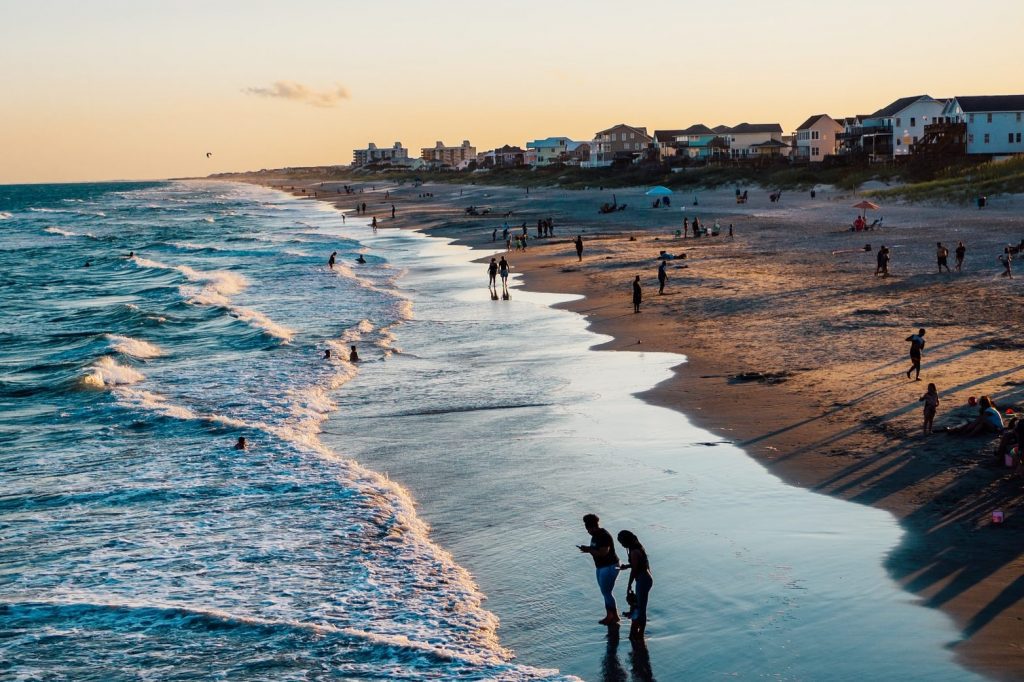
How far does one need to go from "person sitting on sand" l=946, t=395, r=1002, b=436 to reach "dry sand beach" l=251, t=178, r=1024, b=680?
0.26 m

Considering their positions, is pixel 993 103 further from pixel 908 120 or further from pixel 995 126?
pixel 908 120

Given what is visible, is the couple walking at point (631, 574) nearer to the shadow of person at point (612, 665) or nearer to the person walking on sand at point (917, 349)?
Result: the shadow of person at point (612, 665)

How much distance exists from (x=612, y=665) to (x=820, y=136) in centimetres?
11809

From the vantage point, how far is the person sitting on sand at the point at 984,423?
16.5 metres

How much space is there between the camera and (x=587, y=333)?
30000 millimetres

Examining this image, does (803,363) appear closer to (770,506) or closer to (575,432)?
(575,432)

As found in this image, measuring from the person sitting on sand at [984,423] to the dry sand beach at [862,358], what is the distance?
10.2 inches

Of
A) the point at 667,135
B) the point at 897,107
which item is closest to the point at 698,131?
the point at 667,135

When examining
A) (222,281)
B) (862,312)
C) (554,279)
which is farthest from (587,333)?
(222,281)

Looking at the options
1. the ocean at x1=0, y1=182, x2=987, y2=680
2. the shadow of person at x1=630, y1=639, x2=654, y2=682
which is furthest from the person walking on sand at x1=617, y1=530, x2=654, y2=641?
the ocean at x1=0, y1=182, x2=987, y2=680

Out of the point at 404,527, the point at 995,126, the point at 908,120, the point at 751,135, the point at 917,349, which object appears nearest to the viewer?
the point at 404,527

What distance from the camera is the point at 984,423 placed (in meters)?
16.7

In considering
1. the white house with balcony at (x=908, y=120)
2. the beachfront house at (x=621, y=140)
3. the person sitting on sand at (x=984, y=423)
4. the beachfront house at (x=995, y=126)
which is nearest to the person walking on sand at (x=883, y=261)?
the person sitting on sand at (x=984, y=423)

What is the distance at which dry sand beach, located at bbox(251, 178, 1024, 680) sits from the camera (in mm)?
12695
